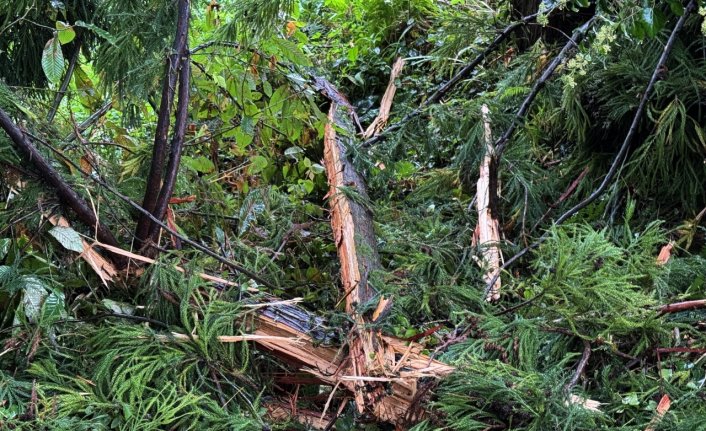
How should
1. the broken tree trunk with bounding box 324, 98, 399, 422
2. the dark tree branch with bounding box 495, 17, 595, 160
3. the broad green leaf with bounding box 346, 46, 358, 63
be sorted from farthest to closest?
the broad green leaf with bounding box 346, 46, 358, 63 → the dark tree branch with bounding box 495, 17, 595, 160 → the broken tree trunk with bounding box 324, 98, 399, 422

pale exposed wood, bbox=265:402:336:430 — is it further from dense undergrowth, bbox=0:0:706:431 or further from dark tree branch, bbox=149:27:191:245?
dark tree branch, bbox=149:27:191:245

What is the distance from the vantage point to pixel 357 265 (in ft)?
6.54

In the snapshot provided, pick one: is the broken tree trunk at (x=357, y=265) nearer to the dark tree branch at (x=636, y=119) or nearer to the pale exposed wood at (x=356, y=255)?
the pale exposed wood at (x=356, y=255)

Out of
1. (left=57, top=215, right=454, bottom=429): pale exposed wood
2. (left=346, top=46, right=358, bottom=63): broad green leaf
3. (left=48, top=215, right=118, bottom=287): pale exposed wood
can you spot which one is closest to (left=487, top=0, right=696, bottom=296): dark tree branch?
(left=57, top=215, right=454, bottom=429): pale exposed wood

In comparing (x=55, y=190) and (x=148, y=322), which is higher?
(x=55, y=190)

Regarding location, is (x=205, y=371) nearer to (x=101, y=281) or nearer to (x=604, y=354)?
(x=101, y=281)

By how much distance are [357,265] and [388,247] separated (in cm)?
26

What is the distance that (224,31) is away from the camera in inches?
73.0

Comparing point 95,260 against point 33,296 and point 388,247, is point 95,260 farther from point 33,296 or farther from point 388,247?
point 388,247

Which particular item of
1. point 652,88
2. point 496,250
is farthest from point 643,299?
point 652,88

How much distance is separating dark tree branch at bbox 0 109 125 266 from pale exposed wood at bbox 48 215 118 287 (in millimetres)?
36

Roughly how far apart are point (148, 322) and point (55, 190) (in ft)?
1.48

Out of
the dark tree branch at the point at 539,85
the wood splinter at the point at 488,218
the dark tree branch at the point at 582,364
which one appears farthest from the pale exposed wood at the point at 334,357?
the dark tree branch at the point at 539,85

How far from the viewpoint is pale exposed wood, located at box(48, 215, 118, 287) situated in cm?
175
